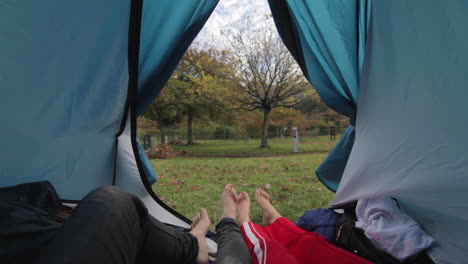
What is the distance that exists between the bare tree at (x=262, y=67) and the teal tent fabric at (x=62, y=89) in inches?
198

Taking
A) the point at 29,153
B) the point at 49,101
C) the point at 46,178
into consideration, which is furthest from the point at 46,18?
the point at 46,178

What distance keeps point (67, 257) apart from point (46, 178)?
0.76m

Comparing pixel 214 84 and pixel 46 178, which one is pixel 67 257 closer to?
pixel 46 178

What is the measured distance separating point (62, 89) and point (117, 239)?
0.82m

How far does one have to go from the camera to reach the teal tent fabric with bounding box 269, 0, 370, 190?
1.44 meters

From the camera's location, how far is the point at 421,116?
36.1 inches

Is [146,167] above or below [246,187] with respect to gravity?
above

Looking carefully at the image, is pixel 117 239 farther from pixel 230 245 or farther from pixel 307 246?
pixel 307 246

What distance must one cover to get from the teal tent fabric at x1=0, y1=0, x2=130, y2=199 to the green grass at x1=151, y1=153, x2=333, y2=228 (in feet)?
3.30

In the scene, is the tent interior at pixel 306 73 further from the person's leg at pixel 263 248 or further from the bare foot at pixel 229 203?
the person's leg at pixel 263 248

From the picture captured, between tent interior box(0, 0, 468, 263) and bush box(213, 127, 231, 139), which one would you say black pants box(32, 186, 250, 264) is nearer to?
tent interior box(0, 0, 468, 263)

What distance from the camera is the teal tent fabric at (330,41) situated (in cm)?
144

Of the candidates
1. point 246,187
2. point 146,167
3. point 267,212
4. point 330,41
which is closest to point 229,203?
point 267,212

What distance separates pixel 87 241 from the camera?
1.97 feet
